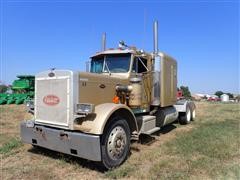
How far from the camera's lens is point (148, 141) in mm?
7094

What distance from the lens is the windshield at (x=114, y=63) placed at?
20.8 feet

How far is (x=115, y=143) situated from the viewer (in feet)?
16.0

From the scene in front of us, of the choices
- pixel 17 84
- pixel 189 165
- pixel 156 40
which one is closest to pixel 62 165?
pixel 189 165

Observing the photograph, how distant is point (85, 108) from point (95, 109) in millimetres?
376

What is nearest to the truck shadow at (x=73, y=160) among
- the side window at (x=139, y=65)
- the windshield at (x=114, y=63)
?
the windshield at (x=114, y=63)

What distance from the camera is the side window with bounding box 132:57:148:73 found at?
254 inches

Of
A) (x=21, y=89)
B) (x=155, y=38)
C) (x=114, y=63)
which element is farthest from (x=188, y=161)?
(x=21, y=89)

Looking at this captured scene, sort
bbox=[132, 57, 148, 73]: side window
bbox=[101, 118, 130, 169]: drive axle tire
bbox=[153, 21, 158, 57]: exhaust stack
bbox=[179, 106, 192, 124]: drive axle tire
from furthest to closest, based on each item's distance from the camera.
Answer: bbox=[179, 106, 192, 124]: drive axle tire → bbox=[153, 21, 158, 57]: exhaust stack → bbox=[132, 57, 148, 73]: side window → bbox=[101, 118, 130, 169]: drive axle tire

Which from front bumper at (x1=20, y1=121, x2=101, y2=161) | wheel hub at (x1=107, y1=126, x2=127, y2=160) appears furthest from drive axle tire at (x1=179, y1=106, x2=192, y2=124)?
front bumper at (x1=20, y1=121, x2=101, y2=161)

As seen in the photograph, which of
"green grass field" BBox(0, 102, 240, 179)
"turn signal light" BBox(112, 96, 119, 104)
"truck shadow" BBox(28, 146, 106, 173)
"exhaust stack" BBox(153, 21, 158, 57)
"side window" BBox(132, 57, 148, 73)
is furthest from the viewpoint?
"exhaust stack" BBox(153, 21, 158, 57)

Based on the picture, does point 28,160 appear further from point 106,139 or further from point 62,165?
point 106,139

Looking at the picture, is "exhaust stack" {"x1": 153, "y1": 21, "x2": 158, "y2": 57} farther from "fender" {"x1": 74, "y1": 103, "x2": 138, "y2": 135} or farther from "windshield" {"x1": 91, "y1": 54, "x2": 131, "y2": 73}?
"fender" {"x1": 74, "y1": 103, "x2": 138, "y2": 135}

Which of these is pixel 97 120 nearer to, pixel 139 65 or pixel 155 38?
pixel 139 65

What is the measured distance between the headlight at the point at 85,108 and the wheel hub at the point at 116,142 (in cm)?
76
